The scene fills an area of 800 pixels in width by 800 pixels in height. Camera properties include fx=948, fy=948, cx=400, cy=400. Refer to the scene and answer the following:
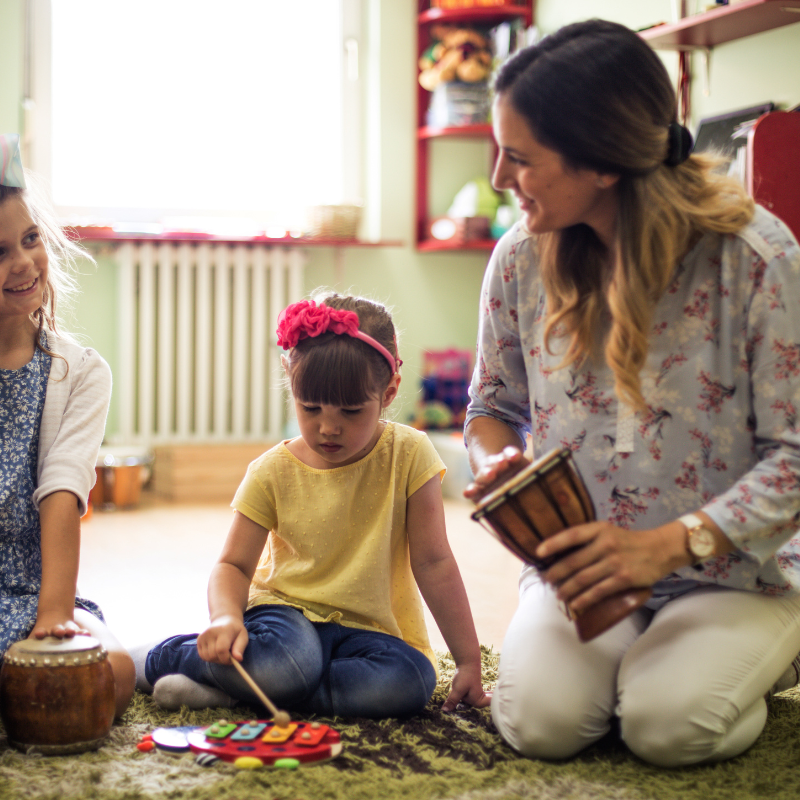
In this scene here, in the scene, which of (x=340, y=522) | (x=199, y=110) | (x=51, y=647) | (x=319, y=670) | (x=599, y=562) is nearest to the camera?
(x=599, y=562)

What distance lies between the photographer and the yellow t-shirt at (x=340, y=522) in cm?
139

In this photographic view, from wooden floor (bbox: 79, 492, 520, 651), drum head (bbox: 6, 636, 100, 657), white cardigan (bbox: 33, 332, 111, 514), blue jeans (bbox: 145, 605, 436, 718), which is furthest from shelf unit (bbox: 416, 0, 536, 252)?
drum head (bbox: 6, 636, 100, 657)

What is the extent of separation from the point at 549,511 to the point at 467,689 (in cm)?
42

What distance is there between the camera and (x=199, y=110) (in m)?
3.70

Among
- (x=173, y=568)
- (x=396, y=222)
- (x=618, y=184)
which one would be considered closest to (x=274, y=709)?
(x=618, y=184)

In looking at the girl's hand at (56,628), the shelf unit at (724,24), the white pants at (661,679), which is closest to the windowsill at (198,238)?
the shelf unit at (724,24)

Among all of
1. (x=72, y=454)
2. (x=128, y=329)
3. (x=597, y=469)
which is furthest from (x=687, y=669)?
(x=128, y=329)

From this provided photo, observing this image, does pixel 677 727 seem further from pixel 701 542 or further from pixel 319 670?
pixel 319 670

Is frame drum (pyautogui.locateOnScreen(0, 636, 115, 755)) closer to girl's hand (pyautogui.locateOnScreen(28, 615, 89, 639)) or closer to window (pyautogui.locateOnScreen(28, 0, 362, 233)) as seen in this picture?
girl's hand (pyautogui.locateOnScreen(28, 615, 89, 639))

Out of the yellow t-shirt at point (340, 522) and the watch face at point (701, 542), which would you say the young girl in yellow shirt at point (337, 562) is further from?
the watch face at point (701, 542)

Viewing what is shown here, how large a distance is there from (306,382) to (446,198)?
268cm

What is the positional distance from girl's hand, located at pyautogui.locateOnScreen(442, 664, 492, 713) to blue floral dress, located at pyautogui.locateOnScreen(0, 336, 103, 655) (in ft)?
1.91

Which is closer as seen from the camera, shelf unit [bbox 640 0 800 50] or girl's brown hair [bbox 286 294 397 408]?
girl's brown hair [bbox 286 294 397 408]

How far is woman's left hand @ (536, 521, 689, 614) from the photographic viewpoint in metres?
1.03
